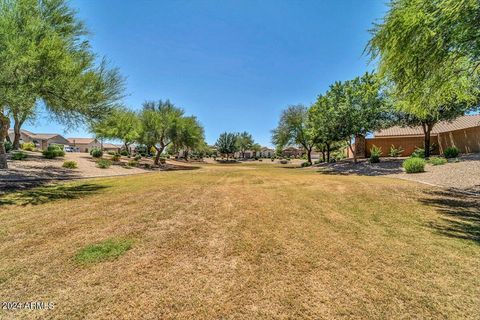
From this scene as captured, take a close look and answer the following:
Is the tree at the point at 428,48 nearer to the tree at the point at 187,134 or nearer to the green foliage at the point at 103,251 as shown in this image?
the green foliage at the point at 103,251

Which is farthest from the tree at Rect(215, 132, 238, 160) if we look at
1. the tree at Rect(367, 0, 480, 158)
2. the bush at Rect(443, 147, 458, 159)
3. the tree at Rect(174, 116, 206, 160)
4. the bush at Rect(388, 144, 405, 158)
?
the tree at Rect(367, 0, 480, 158)

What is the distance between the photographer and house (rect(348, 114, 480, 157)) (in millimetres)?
23078

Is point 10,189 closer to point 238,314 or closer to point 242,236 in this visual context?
point 242,236

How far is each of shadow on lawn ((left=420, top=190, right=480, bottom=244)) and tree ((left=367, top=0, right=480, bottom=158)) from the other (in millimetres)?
3491

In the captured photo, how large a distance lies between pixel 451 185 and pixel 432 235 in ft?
26.8

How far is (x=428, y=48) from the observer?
6.78 metres

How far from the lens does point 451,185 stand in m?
11.0

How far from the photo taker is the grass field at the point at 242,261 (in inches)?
109

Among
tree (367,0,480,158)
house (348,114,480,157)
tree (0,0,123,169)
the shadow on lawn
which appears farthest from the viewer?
house (348,114,480,157)

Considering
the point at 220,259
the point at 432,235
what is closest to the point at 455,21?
the point at 432,235

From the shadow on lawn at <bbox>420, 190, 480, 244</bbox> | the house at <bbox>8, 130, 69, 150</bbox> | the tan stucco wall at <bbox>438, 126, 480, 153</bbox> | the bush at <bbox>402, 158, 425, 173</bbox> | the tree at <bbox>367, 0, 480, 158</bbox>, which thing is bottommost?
the shadow on lawn at <bbox>420, 190, 480, 244</bbox>

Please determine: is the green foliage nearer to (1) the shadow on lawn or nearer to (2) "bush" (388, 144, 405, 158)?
(1) the shadow on lawn

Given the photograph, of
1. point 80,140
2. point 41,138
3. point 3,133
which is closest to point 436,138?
point 3,133

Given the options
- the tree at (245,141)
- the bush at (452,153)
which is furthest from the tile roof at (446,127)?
the tree at (245,141)
